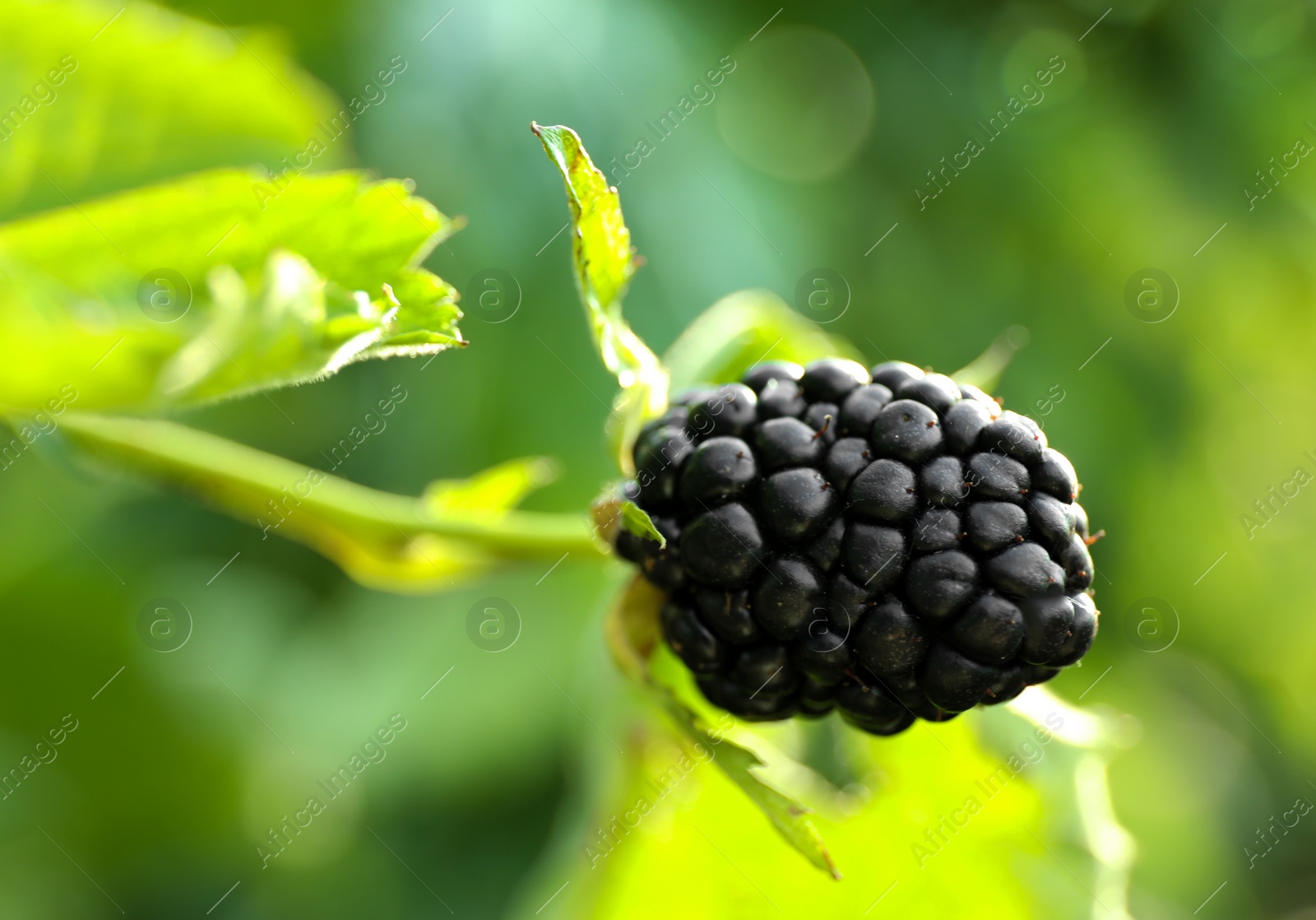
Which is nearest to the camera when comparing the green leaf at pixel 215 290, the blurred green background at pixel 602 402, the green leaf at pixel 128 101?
the green leaf at pixel 215 290

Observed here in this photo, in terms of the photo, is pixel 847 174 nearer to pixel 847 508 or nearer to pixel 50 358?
pixel 847 508

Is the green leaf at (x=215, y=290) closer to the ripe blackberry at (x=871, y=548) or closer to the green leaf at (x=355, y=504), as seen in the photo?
the green leaf at (x=355, y=504)

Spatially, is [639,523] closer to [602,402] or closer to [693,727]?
[693,727]

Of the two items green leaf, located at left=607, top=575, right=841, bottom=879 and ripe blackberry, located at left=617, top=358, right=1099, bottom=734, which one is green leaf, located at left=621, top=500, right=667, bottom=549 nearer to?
ripe blackberry, located at left=617, top=358, right=1099, bottom=734

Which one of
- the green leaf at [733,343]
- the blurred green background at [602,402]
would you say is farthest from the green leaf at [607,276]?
the blurred green background at [602,402]

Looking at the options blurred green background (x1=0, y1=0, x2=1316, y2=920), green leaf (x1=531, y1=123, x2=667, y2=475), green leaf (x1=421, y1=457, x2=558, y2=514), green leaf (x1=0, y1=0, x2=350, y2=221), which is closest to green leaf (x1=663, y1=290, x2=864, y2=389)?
green leaf (x1=531, y1=123, x2=667, y2=475)

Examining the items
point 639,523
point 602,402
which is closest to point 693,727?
point 639,523
